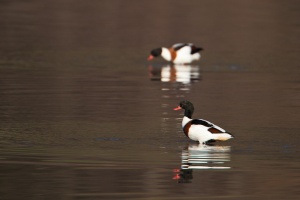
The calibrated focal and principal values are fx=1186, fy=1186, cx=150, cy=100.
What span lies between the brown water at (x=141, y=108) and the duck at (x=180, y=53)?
28cm

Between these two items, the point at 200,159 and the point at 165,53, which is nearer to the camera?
the point at 200,159

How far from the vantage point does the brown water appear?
1437 centimetres

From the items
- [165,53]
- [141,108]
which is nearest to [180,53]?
[165,53]

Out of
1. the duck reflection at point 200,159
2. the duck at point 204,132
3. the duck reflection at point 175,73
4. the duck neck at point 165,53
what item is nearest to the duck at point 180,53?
the duck neck at point 165,53

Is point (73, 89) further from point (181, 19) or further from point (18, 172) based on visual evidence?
point (181, 19)

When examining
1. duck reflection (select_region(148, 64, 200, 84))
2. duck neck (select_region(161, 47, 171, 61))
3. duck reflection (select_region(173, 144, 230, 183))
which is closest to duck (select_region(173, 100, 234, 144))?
duck reflection (select_region(173, 144, 230, 183))

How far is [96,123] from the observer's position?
1930cm

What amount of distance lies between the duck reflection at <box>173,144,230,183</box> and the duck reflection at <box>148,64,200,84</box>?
9.61 meters

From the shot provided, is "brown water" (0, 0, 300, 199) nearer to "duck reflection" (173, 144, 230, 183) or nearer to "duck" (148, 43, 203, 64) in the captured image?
"duck reflection" (173, 144, 230, 183)

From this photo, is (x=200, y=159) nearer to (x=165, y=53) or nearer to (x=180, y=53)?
(x=180, y=53)

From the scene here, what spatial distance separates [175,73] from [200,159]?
13.3 m

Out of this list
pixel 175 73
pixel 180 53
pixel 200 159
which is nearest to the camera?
pixel 200 159

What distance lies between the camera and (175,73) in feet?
95.9

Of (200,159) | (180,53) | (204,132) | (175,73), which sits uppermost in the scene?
(180,53)
